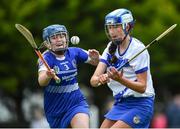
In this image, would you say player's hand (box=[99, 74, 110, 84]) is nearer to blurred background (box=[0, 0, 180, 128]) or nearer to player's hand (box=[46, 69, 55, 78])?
player's hand (box=[46, 69, 55, 78])

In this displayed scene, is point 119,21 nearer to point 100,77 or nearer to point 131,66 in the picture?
point 131,66

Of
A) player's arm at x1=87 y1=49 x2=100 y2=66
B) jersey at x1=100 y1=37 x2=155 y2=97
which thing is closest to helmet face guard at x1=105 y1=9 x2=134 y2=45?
jersey at x1=100 y1=37 x2=155 y2=97

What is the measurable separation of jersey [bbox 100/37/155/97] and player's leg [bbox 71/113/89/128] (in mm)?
655

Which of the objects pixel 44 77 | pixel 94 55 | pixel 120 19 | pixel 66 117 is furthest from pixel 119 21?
pixel 66 117

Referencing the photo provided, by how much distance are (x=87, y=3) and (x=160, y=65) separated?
111 inches

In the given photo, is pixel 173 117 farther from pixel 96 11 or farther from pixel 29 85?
pixel 29 85

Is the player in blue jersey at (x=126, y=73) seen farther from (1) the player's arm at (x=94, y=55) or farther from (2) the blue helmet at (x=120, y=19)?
(1) the player's arm at (x=94, y=55)

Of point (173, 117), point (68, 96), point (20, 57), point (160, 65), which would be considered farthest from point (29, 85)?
point (68, 96)

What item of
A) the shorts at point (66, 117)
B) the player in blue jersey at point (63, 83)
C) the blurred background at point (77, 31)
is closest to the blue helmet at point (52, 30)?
the player in blue jersey at point (63, 83)

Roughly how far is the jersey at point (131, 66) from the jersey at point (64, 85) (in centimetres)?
70

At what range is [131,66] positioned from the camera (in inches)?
446

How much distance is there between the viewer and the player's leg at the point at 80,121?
12.0 m

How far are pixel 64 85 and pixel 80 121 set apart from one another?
1.78 feet

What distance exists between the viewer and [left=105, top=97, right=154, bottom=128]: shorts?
1142 cm
